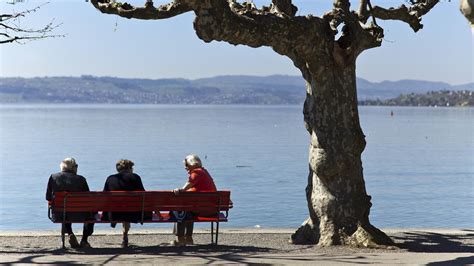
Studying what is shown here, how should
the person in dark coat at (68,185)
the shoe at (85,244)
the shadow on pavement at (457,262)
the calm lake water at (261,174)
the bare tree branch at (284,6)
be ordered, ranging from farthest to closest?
the calm lake water at (261,174) < the bare tree branch at (284,6) < the shoe at (85,244) < the person in dark coat at (68,185) < the shadow on pavement at (457,262)

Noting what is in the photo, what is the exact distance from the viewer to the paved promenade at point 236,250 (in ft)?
37.1

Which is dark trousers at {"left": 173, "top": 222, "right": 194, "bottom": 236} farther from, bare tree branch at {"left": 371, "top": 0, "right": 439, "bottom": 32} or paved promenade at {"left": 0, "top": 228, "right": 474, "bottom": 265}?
bare tree branch at {"left": 371, "top": 0, "right": 439, "bottom": 32}

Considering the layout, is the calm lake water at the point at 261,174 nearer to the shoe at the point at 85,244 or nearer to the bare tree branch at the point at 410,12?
the bare tree branch at the point at 410,12

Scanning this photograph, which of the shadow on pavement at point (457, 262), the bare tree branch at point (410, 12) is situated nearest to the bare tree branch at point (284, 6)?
the bare tree branch at point (410, 12)

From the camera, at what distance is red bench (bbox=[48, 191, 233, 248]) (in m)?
12.7

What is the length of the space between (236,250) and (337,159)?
6.83 feet

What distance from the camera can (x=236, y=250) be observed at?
42.5 ft

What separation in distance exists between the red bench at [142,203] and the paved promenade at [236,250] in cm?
47

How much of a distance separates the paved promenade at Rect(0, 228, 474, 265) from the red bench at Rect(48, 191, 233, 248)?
1.53ft

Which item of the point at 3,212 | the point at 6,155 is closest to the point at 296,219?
the point at 3,212

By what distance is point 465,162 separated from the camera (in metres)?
53.8

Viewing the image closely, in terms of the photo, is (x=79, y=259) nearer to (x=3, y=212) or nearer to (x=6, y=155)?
(x=3, y=212)

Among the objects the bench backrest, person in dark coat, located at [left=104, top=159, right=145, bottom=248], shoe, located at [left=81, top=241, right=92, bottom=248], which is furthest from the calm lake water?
person in dark coat, located at [left=104, top=159, right=145, bottom=248]

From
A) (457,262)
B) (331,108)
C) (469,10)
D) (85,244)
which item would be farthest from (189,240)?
(469,10)
